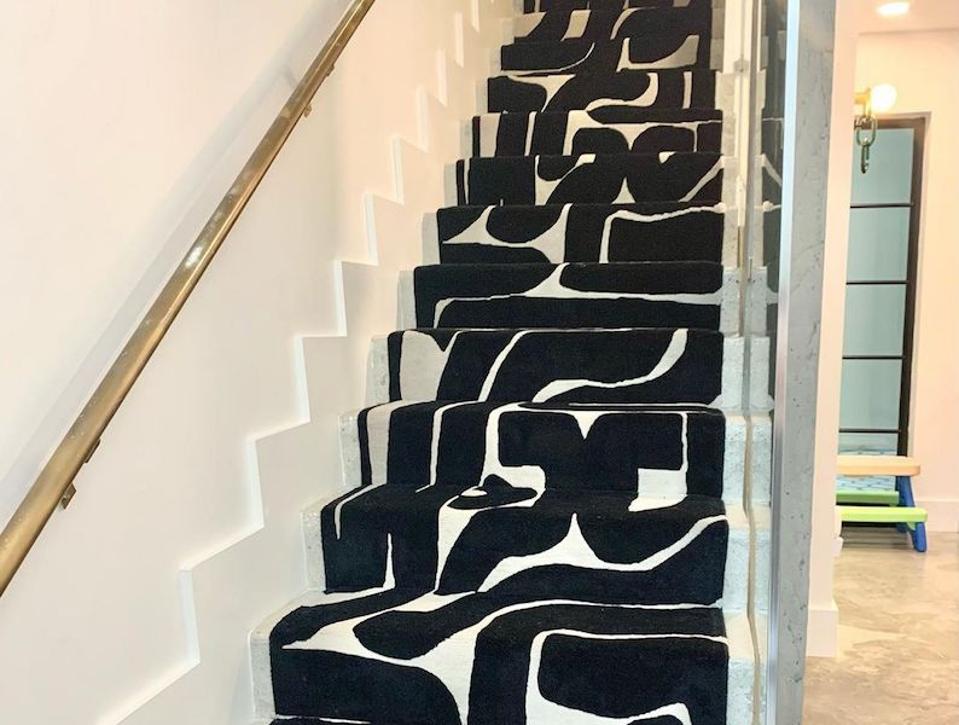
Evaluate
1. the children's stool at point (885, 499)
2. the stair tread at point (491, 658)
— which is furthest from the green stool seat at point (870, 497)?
the stair tread at point (491, 658)

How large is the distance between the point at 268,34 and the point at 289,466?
0.83 m

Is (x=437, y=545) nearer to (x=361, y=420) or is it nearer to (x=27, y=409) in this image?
(x=361, y=420)

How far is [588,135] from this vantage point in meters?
2.71

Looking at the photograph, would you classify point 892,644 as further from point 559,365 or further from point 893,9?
point 893,9

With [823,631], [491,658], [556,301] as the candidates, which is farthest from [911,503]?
[491,658]

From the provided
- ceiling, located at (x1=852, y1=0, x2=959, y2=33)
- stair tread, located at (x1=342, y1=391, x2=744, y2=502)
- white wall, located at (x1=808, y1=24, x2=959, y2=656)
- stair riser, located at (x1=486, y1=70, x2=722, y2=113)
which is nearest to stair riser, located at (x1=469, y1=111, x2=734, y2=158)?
stair riser, located at (x1=486, y1=70, x2=722, y2=113)

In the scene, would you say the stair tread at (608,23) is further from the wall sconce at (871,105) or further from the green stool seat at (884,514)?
the green stool seat at (884,514)

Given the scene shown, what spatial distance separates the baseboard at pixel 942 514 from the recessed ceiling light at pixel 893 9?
8.09ft

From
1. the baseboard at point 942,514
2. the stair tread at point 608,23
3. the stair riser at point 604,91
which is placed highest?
the stair tread at point 608,23

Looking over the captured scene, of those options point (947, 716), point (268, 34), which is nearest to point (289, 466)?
point (268, 34)

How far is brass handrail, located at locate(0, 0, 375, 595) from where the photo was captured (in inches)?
36.4

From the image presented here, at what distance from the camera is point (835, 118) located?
8.96ft

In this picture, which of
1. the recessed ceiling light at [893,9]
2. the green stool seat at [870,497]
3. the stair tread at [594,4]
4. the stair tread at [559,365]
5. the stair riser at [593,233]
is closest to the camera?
the stair tread at [559,365]

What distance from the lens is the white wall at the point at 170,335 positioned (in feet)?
3.30
